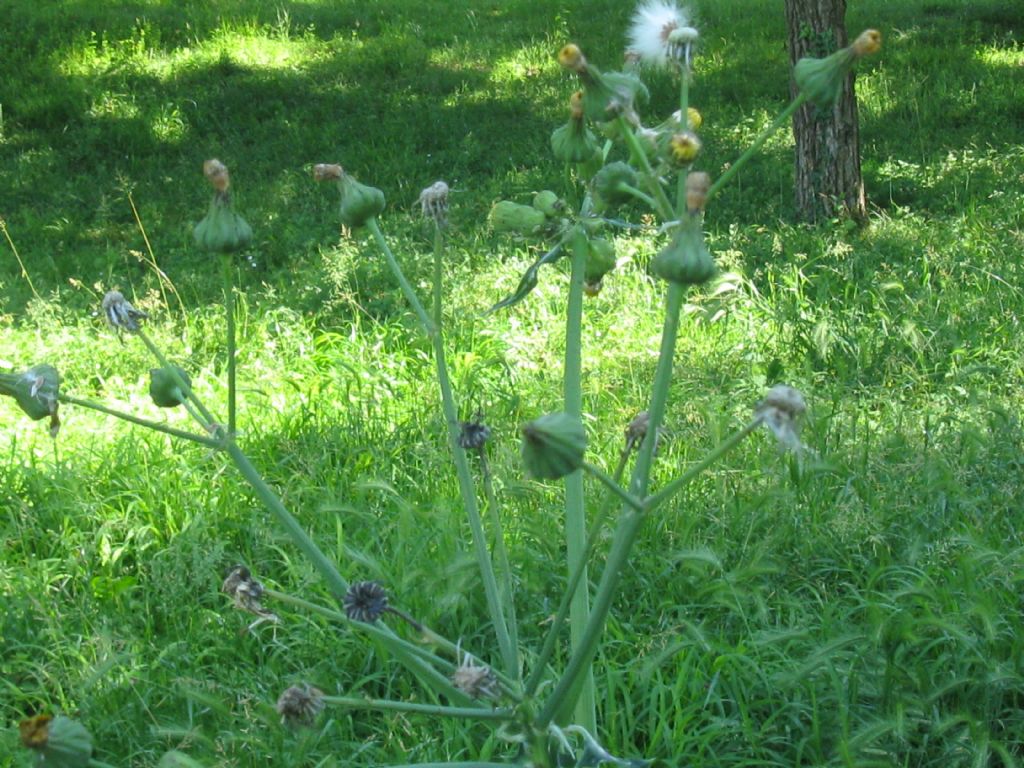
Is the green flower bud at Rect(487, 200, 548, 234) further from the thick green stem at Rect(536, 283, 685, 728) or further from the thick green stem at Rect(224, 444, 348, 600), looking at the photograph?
the thick green stem at Rect(224, 444, 348, 600)

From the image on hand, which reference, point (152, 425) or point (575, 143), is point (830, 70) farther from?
point (152, 425)

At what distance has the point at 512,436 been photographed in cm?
362

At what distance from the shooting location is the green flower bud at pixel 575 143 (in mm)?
1474

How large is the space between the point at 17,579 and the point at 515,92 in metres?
6.44

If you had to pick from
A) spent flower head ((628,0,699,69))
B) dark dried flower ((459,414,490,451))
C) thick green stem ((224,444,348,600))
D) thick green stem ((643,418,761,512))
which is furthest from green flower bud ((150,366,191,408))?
spent flower head ((628,0,699,69))

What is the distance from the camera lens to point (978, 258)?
16.1 ft

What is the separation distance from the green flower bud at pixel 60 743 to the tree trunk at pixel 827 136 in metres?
5.34

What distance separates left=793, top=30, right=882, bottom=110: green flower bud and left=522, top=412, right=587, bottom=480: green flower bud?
506 millimetres

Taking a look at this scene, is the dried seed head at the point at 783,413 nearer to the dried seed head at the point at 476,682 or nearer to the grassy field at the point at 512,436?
the dried seed head at the point at 476,682

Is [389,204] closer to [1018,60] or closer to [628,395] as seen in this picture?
[628,395]

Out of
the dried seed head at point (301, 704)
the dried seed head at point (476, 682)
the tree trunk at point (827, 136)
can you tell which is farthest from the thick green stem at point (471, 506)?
the tree trunk at point (827, 136)

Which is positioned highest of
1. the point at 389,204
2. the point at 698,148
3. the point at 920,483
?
the point at 698,148

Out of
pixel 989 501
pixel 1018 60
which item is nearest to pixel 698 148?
pixel 989 501

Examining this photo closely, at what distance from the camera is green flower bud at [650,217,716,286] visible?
1.21 metres
